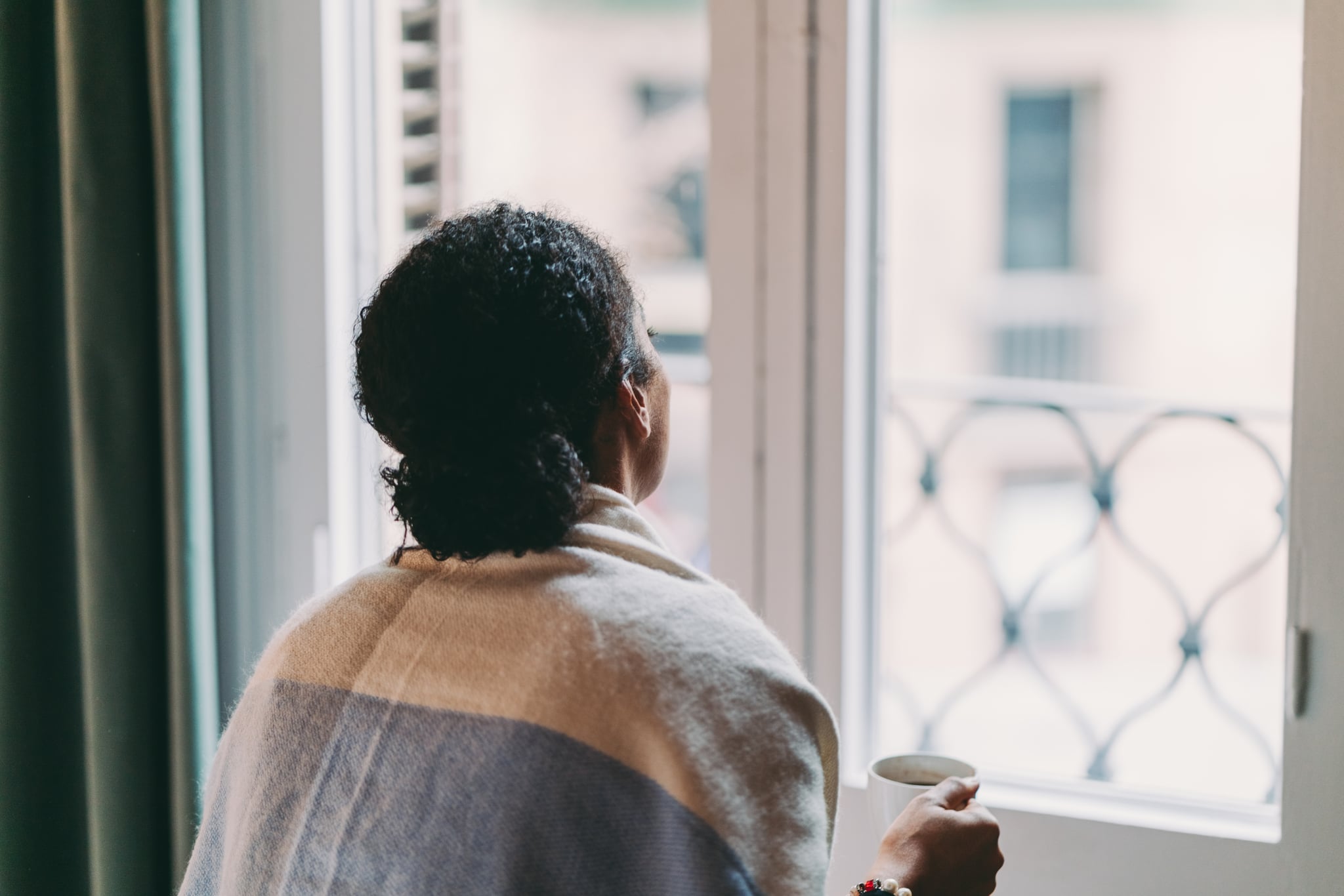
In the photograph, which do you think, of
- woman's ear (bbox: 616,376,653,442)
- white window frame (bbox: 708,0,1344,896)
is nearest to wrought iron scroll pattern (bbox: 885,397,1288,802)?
white window frame (bbox: 708,0,1344,896)

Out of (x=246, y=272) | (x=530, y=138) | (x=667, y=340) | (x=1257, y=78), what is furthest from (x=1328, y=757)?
(x=246, y=272)

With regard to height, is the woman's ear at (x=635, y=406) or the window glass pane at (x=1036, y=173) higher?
the window glass pane at (x=1036, y=173)

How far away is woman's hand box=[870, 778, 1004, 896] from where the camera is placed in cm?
96

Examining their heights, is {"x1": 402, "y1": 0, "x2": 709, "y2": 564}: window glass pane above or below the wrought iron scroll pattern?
above

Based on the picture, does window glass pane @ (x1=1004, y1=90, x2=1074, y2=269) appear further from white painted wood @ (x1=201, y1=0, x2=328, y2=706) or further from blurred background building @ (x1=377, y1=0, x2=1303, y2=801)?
white painted wood @ (x1=201, y1=0, x2=328, y2=706)

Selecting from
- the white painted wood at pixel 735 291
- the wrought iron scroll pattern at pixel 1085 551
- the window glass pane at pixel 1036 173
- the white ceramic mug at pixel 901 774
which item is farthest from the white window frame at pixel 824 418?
the white ceramic mug at pixel 901 774

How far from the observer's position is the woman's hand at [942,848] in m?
0.96

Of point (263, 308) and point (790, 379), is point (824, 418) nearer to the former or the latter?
point (790, 379)

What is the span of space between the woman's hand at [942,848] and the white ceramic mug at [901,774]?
25mm

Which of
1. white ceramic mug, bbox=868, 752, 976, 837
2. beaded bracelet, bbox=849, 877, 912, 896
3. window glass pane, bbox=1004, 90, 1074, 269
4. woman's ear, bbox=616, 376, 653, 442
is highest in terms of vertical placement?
window glass pane, bbox=1004, 90, 1074, 269

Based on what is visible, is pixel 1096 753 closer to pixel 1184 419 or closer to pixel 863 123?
pixel 1184 419

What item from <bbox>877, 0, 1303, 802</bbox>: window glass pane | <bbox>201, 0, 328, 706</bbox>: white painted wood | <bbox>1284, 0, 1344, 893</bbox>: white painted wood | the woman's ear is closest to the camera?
the woman's ear

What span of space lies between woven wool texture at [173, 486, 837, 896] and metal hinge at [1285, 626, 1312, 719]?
60 cm

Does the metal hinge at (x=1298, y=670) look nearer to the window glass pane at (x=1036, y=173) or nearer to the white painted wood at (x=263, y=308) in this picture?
the window glass pane at (x=1036, y=173)
